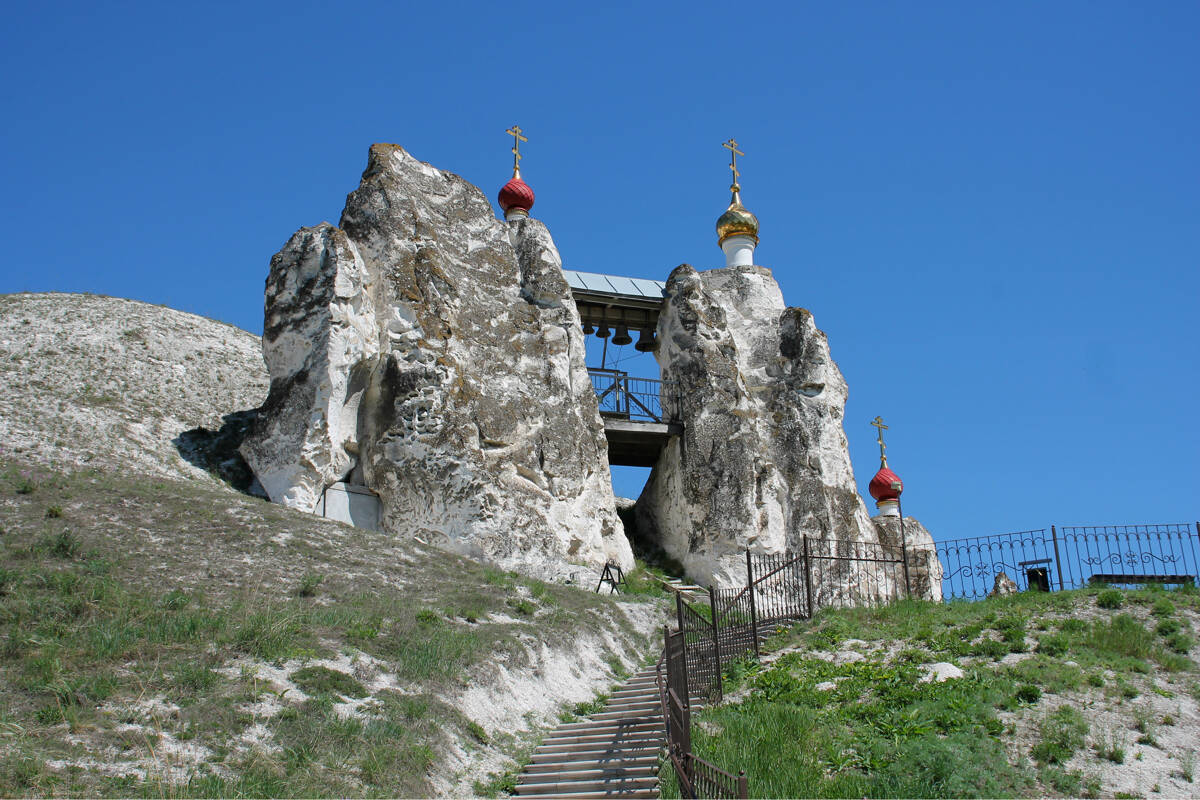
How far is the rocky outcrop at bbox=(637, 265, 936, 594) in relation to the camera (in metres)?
23.2

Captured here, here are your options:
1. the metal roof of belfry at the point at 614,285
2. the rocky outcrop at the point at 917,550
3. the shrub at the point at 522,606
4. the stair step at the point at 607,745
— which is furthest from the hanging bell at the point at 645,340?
the stair step at the point at 607,745

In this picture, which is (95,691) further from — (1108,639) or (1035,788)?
(1108,639)

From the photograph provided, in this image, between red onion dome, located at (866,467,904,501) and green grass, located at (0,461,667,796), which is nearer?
green grass, located at (0,461,667,796)

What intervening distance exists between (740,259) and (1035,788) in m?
18.9

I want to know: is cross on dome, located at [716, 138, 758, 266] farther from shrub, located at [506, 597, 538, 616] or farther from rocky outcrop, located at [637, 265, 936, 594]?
shrub, located at [506, 597, 538, 616]

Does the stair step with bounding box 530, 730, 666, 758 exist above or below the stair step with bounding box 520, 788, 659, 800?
above

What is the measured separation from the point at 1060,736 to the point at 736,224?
18.6 m

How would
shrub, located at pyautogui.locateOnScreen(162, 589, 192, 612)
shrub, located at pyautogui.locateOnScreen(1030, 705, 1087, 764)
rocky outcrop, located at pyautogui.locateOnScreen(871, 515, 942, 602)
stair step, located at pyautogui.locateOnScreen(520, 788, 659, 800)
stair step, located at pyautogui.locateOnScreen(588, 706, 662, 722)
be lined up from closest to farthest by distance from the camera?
1. stair step, located at pyautogui.locateOnScreen(520, 788, 659, 800)
2. shrub, located at pyautogui.locateOnScreen(1030, 705, 1087, 764)
3. shrub, located at pyautogui.locateOnScreen(162, 589, 192, 612)
4. stair step, located at pyautogui.locateOnScreen(588, 706, 662, 722)
5. rocky outcrop, located at pyautogui.locateOnScreen(871, 515, 942, 602)

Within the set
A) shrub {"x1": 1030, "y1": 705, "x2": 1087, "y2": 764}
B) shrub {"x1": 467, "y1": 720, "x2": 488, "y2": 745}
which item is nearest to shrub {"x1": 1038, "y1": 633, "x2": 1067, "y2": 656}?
shrub {"x1": 1030, "y1": 705, "x2": 1087, "y2": 764}

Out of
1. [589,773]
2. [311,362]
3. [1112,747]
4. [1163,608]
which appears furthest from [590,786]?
[311,362]

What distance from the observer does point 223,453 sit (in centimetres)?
2111

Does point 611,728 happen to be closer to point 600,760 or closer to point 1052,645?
point 600,760

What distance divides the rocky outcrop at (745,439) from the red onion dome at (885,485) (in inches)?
137

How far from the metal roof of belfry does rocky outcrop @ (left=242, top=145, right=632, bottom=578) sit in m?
3.77
